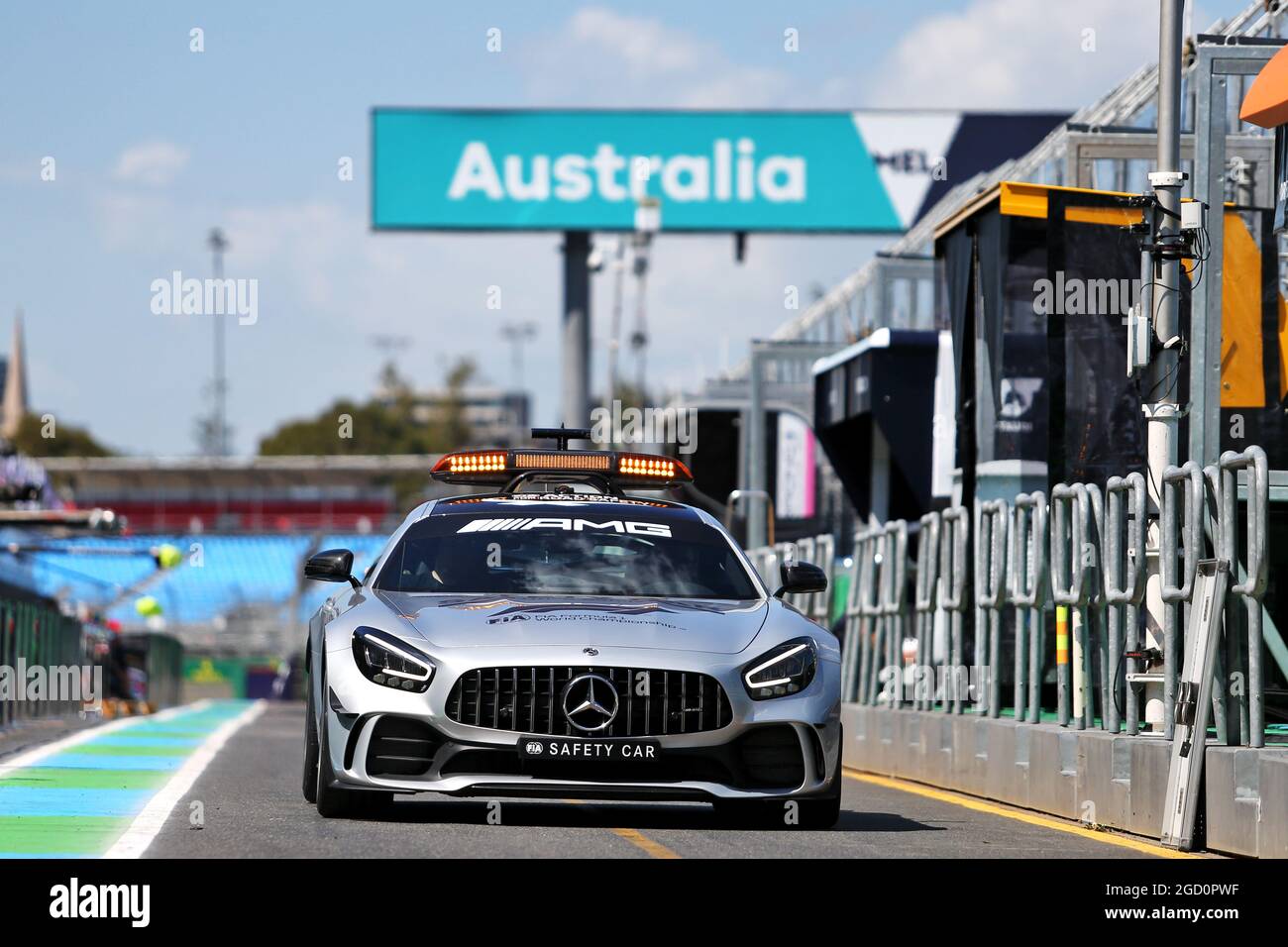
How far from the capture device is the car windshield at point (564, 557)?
36.4ft

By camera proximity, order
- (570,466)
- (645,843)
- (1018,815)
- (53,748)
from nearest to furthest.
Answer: (645,843) < (570,466) < (1018,815) < (53,748)

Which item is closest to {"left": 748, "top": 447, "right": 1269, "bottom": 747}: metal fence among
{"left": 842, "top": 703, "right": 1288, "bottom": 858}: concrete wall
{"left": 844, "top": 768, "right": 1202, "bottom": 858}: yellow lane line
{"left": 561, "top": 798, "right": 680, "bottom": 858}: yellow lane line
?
{"left": 842, "top": 703, "right": 1288, "bottom": 858}: concrete wall

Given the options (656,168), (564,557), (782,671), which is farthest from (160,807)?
(656,168)

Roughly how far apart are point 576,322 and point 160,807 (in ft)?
129

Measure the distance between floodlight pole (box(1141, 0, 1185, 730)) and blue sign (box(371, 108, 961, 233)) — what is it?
36721 millimetres

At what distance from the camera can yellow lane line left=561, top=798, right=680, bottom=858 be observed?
9.25 m

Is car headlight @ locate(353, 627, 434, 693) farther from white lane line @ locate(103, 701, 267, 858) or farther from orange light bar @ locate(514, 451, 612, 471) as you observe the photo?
orange light bar @ locate(514, 451, 612, 471)

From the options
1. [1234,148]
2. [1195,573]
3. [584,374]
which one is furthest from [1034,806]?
[584,374]

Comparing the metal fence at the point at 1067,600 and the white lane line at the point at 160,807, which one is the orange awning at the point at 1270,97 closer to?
the metal fence at the point at 1067,600

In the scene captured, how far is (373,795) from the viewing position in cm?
1045

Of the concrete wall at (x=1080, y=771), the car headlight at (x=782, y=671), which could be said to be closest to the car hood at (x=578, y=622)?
the car headlight at (x=782, y=671)

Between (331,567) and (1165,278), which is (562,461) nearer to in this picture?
(331,567)

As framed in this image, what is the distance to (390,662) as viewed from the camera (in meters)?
10.0
